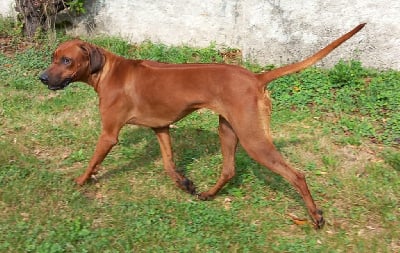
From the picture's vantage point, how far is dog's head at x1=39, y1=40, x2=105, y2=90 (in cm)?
451

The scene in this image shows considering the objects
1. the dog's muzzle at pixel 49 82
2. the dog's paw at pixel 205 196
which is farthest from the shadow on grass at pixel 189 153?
the dog's muzzle at pixel 49 82

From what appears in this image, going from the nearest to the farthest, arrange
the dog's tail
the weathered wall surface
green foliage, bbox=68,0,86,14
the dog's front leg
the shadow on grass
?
the dog's tail, the dog's front leg, the shadow on grass, the weathered wall surface, green foliage, bbox=68,0,86,14

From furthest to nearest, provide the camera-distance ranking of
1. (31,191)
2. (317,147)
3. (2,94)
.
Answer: (2,94) < (317,147) < (31,191)

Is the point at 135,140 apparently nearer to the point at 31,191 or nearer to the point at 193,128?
the point at 193,128

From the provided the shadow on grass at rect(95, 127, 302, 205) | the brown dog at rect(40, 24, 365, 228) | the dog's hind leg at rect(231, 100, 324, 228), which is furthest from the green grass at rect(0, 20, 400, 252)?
the dog's hind leg at rect(231, 100, 324, 228)

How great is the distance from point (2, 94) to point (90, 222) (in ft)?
9.89

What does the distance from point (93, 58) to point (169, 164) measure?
1178 mm

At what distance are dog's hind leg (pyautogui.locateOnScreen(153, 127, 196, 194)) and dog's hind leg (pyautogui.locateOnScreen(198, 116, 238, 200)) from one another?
0.15m

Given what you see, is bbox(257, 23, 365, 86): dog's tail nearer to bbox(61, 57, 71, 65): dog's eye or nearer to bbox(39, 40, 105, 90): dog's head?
bbox(39, 40, 105, 90): dog's head

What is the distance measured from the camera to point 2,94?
22.2 ft

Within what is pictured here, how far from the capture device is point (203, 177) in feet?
17.2

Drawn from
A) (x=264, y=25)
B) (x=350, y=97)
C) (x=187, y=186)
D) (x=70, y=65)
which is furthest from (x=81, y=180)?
(x=264, y=25)

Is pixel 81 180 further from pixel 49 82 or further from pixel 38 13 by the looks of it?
pixel 38 13

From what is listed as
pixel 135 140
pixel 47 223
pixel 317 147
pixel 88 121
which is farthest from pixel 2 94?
pixel 317 147
